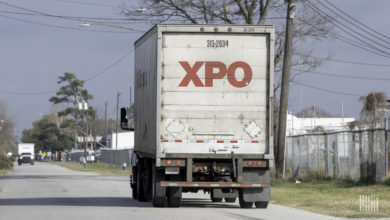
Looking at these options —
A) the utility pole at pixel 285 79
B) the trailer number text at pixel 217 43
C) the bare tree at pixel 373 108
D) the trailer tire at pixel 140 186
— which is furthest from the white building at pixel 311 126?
the trailer number text at pixel 217 43

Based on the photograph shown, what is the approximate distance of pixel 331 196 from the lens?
922 inches

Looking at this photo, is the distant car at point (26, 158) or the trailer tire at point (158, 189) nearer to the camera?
the trailer tire at point (158, 189)

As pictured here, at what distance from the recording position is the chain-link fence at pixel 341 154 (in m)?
28.1

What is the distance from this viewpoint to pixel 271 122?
17688 mm

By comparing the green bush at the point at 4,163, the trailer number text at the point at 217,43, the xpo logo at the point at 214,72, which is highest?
the trailer number text at the point at 217,43

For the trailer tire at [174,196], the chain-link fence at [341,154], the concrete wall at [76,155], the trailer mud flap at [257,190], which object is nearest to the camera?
the trailer mud flap at [257,190]

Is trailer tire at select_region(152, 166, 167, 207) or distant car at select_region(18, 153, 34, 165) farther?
distant car at select_region(18, 153, 34, 165)

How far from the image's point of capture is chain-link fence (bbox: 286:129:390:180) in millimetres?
28109

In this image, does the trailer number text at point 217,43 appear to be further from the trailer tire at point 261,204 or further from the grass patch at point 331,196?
the grass patch at point 331,196

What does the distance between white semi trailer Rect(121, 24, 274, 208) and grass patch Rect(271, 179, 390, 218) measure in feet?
7.32

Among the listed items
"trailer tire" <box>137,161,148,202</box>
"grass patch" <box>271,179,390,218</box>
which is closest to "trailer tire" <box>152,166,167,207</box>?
"trailer tire" <box>137,161,148,202</box>

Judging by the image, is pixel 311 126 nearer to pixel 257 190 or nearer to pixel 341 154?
pixel 341 154

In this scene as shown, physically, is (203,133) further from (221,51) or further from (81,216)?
(81,216)

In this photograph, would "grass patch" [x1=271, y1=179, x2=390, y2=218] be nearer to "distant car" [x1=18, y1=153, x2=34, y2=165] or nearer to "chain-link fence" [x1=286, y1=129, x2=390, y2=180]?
"chain-link fence" [x1=286, y1=129, x2=390, y2=180]
